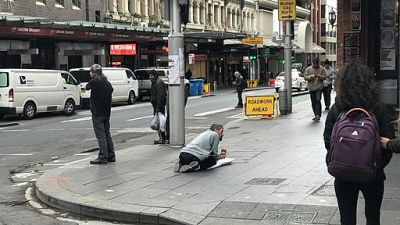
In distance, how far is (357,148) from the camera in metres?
4.48

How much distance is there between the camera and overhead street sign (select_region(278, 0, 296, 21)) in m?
19.5

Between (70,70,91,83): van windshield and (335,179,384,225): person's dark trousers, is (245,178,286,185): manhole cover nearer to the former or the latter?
(335,179,384,225): person's dark trousers

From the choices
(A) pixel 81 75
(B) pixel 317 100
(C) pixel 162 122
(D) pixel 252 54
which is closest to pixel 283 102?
(B) pixel 317 100

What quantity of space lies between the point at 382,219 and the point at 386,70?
7.13 m

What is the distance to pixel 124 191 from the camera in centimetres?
824

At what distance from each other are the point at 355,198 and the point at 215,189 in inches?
135

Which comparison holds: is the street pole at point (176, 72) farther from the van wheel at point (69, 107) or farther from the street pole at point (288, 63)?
the van wheel at point (69, 107)

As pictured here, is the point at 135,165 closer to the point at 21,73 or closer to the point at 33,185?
the point at 33,185

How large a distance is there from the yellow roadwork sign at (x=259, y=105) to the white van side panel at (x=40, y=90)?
366 inches

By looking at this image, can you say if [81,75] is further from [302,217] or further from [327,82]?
[302,217]

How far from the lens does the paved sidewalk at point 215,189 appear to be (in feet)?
22.0

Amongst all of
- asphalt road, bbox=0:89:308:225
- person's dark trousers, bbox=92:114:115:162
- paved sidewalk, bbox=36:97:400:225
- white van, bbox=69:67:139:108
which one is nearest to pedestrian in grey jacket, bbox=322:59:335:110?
asphalt road, bbox=0:89:308:225

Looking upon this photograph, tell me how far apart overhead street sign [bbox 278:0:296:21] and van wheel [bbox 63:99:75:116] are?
10.6m

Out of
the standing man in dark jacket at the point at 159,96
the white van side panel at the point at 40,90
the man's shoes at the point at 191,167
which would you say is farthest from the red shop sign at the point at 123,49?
the man's shoes at the point at 191,167
